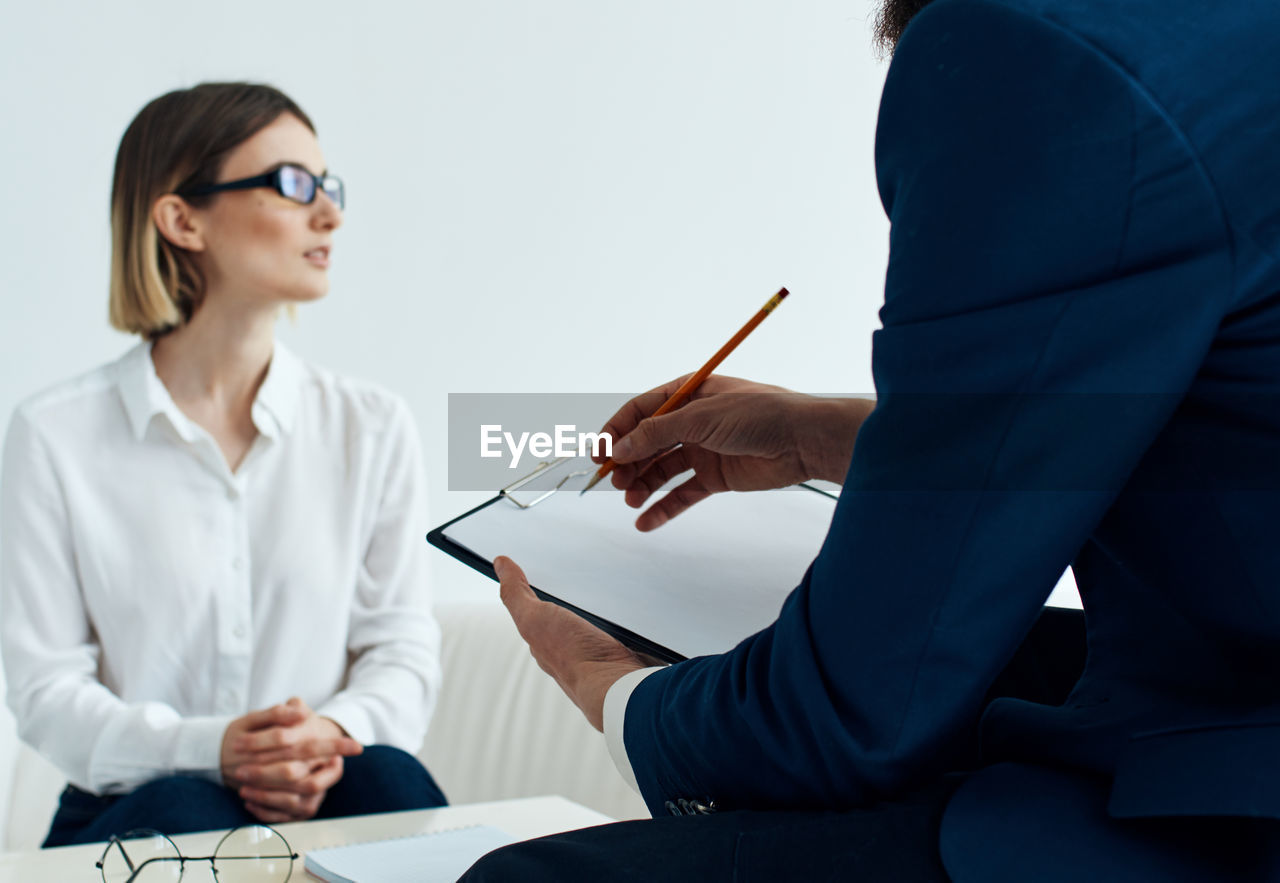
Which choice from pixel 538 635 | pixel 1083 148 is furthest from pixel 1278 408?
pixel 538 635

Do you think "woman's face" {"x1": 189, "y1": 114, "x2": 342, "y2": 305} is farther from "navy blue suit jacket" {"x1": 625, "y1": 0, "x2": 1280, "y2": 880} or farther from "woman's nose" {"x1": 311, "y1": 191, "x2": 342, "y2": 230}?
"navy blue suit jacket" {"x1": 625, "y1": 0, "x2": 1280, "y2": 880}

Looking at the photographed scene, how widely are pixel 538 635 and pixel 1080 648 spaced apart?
0.38 meters

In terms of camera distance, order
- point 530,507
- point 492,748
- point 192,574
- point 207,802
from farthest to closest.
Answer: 1. point 492,748
2. point 192,574
3. point 207,802
4. point 530,507

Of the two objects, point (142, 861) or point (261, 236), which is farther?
point (261, 236)

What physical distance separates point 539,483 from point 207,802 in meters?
0.81

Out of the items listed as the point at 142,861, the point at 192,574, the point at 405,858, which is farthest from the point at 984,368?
the point at 192,574

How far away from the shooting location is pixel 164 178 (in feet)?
6.05

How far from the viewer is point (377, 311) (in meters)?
2.96

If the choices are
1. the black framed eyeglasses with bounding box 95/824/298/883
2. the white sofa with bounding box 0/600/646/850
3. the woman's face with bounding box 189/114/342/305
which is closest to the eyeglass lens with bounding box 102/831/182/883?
the black framed eyeglasses with bounding box 95/824/298/883

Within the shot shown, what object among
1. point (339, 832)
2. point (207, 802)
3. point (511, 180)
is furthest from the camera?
point (511, 180)

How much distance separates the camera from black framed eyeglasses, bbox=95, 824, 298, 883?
977 millimetres

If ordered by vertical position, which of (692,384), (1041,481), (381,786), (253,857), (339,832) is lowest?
(381,786)

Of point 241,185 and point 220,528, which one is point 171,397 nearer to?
point 220,528

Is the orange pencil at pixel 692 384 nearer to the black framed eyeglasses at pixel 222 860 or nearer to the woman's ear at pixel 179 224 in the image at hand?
the black framed eyeglasses at pixel 222 860
